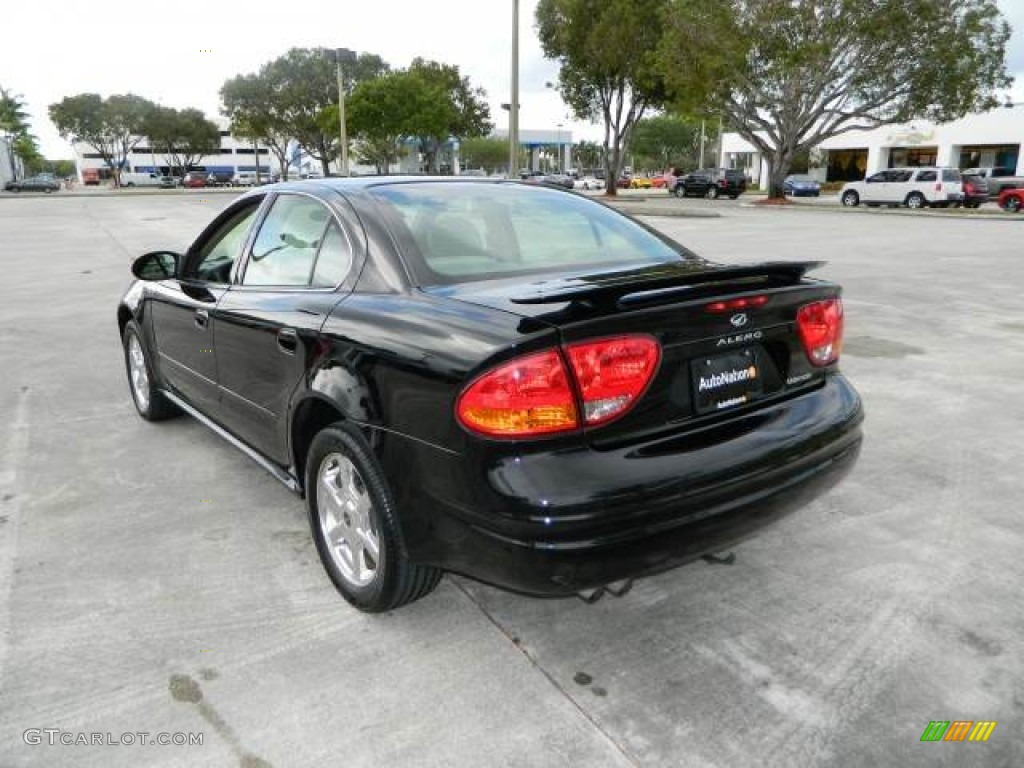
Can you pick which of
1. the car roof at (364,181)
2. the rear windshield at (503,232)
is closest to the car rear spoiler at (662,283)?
the rear windshield at (503,232)

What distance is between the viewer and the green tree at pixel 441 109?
50.6m

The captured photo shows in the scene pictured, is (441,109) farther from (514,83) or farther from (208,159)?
(208,159)

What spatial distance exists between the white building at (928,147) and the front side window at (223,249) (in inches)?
2121

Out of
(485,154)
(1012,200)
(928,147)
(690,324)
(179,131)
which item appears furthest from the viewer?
(485,154)

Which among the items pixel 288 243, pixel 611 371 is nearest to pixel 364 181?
pixel 288 243

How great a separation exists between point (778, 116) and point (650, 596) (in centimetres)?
3615

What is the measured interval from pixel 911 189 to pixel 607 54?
1479 cm

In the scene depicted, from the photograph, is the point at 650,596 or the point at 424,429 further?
the point at 650,596

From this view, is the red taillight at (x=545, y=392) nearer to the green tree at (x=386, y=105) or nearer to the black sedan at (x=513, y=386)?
the black sedan at (x=513, y=386)

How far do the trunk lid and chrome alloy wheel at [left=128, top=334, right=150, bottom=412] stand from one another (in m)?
3.03

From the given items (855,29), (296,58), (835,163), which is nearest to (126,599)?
(855,29)

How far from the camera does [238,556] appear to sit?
3262 millimetres

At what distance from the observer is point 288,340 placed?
2969 millimetres

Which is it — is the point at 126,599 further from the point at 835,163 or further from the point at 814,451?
the point at 835,163
